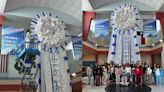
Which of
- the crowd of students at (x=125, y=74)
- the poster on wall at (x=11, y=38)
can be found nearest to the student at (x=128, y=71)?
the crowd of students at (x=125, y=74)

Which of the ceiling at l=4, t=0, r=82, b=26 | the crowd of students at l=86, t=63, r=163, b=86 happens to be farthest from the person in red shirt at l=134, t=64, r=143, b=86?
the ceiling at l=4, t=0, r=82, b=26

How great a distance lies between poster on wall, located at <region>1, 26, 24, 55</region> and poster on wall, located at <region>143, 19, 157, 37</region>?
6.68 ft

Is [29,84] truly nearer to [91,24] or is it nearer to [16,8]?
[16,8]

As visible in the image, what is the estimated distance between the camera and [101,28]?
13.1 ft

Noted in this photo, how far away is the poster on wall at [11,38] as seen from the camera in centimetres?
350

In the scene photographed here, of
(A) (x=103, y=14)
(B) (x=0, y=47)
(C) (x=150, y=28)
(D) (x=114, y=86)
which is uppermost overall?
(A) (x=103, y=14)

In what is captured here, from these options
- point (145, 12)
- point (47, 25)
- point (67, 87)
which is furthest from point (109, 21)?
point (67, 87)

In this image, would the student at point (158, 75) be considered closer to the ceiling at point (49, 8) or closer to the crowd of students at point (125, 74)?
the crowd of students at point (125, 74)

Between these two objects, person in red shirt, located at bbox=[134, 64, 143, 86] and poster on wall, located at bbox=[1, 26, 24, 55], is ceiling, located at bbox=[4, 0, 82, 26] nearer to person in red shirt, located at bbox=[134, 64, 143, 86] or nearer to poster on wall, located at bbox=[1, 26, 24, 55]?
poster on wall, located at bbox=[1, 26, 24, 55]

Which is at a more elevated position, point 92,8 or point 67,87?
point 92,8

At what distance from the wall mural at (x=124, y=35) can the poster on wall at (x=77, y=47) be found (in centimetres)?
53

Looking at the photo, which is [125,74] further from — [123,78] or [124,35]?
[124,35]

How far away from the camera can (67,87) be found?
144 inches

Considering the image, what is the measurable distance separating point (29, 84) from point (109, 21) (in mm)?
1688
